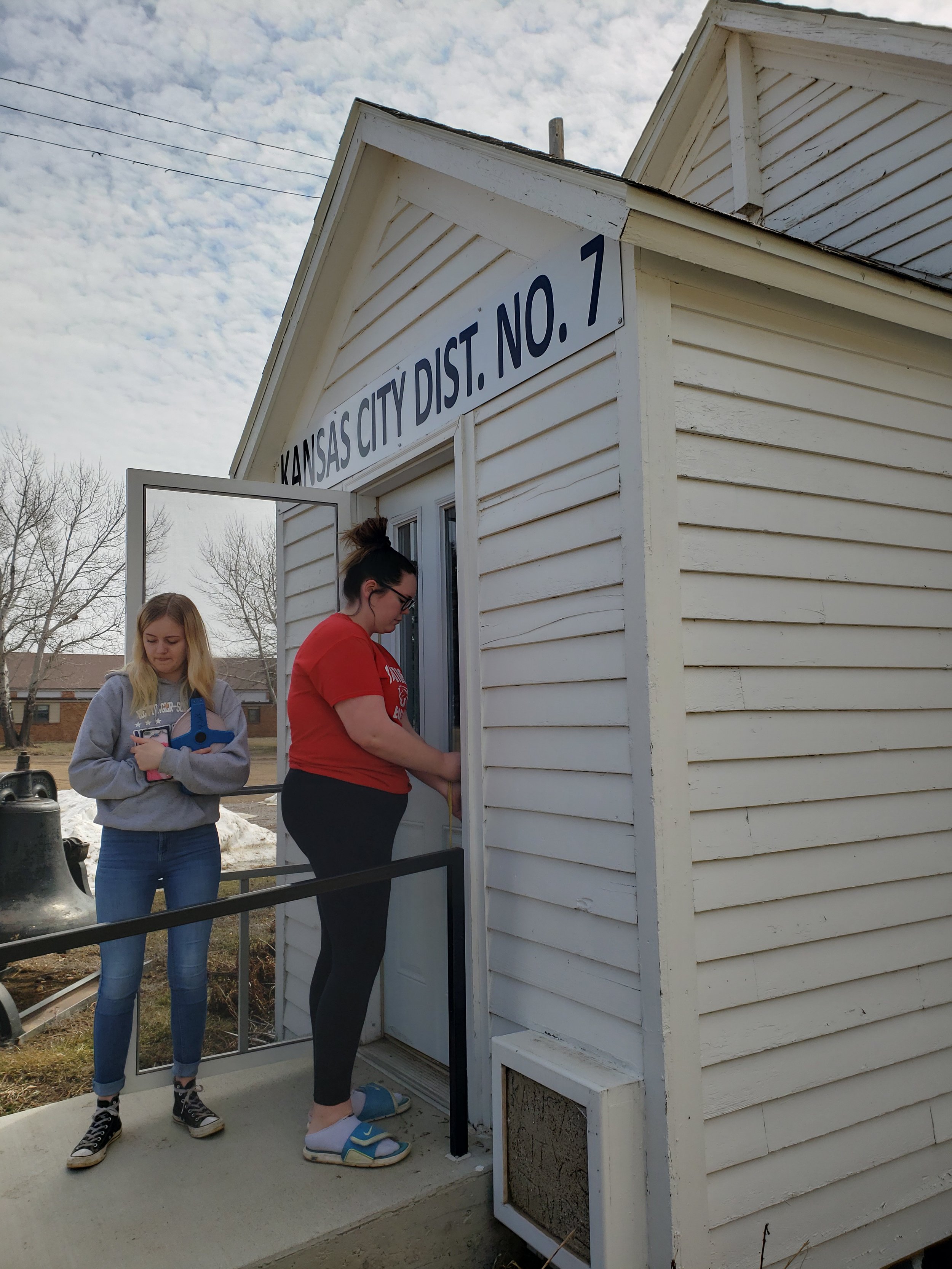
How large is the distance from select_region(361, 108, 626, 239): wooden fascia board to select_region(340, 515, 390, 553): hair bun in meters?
Result: 1.14

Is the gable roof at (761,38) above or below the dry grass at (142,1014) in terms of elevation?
above

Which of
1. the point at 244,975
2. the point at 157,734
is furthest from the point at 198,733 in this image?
the point at 244,975

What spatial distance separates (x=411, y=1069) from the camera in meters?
3.32

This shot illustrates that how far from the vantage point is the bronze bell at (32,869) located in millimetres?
5684

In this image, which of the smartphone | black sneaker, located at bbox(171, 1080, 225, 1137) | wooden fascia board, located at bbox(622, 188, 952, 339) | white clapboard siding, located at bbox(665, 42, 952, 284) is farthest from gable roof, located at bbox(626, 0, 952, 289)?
black sneaker, located at bbox(171, 1080, 225, 1137)

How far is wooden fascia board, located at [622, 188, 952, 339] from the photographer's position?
2.23 metres

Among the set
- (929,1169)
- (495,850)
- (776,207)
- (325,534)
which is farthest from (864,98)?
(929,1169)

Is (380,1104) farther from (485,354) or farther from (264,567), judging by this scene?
(485,354)

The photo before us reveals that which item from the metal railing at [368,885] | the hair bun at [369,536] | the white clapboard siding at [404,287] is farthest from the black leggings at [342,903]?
the white clapboard siding at [404,287]

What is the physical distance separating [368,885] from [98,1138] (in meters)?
1.13

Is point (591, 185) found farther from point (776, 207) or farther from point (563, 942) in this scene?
point (776, 207)

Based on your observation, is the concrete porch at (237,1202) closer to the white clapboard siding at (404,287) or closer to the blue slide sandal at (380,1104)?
the blue slide sandal at (380,1104)

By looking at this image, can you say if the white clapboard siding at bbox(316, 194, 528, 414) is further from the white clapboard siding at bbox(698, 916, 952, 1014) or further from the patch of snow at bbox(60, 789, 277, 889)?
the patch of snow at bbox(60, 789, 277, 889)

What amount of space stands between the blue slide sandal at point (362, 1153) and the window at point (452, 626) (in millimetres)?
1356
